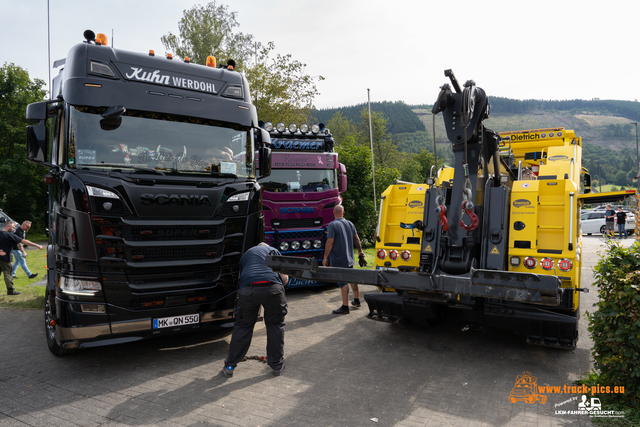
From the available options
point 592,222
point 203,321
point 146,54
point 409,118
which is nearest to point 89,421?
point 203,321

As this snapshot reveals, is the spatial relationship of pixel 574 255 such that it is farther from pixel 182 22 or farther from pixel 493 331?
pixel 182 22

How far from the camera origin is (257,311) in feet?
16.2

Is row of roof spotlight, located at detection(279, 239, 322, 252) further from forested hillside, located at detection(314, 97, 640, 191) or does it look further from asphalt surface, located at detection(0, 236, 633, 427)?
forested hillside, located at detection(314, 97, 640, 191)

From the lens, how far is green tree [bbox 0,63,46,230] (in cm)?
2838

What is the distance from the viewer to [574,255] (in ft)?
16.0

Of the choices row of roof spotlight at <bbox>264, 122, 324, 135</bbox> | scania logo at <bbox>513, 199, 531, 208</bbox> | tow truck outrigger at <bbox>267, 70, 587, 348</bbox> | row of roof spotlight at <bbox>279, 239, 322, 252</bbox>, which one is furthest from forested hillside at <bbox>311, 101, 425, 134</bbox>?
scania logo at <bbox>513, 199, 531, 208</bbox>

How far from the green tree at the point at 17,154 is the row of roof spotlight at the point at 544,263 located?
32051 millimetres

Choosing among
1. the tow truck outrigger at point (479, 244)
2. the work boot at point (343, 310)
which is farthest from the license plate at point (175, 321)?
the work boot at point (343, 310)

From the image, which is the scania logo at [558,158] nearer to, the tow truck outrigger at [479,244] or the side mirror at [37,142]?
the tow truck outrigger at [479,244]

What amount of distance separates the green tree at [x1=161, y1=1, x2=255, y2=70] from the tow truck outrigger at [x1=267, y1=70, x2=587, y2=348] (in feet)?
78.1

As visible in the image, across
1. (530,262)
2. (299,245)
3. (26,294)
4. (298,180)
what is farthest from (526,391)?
(26,294)

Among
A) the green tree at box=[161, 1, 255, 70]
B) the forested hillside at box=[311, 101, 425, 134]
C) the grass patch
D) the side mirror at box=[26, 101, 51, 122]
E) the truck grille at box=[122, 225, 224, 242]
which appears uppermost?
the forested hillside at box=[311, 101, 425, 134]

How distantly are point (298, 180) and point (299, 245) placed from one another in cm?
146

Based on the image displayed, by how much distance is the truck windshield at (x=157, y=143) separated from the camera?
4754mm
